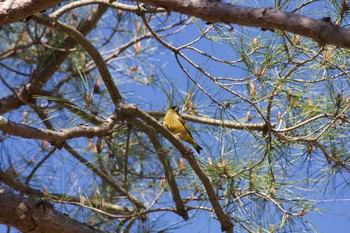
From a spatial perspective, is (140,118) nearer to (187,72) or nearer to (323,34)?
(187,72)

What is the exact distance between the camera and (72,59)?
3.12 metres

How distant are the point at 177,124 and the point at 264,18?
1209 millimetres

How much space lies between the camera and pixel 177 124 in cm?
213

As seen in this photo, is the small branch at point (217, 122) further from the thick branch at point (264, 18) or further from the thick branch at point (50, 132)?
the thick branch at point (264, 18)

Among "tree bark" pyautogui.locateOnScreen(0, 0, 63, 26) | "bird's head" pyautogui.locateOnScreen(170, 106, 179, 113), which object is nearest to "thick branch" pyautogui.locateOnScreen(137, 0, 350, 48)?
"tree bark" pyautogui.locateOnScreen(0, 0, 63, 26)

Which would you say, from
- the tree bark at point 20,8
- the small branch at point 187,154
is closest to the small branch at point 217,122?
the small branch at point 187,154

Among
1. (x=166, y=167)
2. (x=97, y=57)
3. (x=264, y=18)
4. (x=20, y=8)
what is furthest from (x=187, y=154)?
(x=264, y=18)

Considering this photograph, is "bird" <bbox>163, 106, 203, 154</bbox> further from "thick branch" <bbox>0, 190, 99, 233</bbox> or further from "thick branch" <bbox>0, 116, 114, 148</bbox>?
"thick branch" <bbox>0, 190, 99, 233</bbox>

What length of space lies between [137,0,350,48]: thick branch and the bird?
3.36 ft

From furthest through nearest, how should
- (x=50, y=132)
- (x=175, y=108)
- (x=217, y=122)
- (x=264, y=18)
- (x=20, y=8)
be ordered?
(x=175, y=108) < (x=217, y=122) < (x=50, y=132) < (x=20, y=8) < (x=264, y=18)

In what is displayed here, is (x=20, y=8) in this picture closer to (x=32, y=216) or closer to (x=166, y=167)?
(x=32, y=216)

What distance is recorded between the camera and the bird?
6.87 ft

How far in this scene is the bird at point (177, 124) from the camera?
2.09m

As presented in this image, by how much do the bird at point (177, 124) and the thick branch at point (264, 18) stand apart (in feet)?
3.36
